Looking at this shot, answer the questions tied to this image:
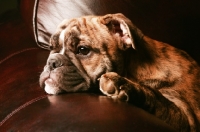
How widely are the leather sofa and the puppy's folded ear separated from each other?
22cm

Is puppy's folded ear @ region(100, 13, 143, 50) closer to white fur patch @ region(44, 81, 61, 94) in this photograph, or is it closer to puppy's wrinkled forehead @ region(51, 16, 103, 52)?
puppy's wrinkled forehead @ region(51, 16, 103, 52)

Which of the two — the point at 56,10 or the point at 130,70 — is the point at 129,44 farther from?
the point at 56,10

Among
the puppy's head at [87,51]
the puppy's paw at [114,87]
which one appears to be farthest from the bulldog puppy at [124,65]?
the puppy's paw at [114,87]

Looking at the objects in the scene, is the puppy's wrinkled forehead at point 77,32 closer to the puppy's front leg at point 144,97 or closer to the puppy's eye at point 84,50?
the puppy's eye at point 84,50

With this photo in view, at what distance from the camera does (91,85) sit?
1.37 metres

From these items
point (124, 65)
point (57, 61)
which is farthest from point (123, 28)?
point (57, 61)

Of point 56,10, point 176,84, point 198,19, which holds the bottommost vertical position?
point 176,84

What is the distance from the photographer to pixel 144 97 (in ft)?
4.10

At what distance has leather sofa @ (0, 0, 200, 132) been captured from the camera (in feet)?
3.14

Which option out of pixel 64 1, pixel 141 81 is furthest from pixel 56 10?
pixel 141 81

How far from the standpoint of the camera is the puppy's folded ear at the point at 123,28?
138 cm

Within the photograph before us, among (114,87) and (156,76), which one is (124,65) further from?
(114,87)

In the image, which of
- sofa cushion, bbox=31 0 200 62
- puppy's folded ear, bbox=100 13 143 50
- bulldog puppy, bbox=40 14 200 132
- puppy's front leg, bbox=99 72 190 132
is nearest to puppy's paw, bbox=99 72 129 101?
puppy's front leg, bbox=99 72 190 132

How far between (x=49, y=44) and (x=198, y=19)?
2.03 ft
